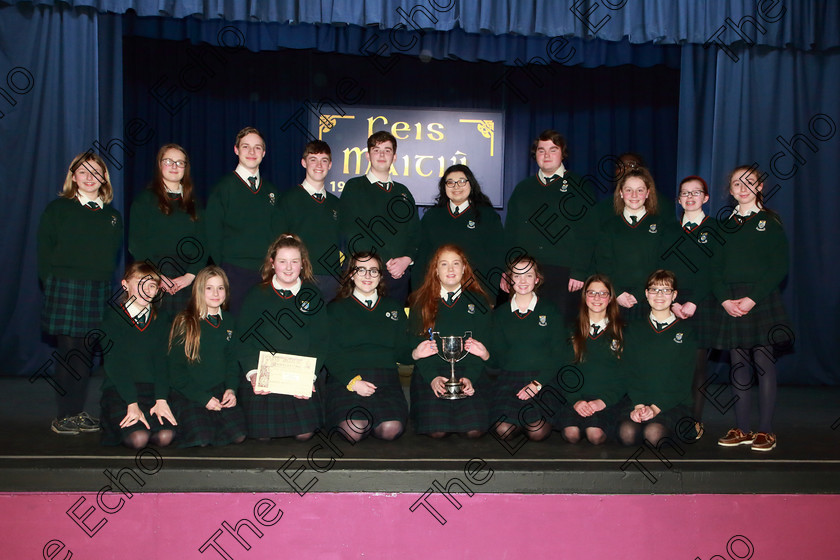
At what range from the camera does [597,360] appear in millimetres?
3270

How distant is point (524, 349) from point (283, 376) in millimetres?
1076

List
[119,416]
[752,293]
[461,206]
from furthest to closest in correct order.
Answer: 1. [461,206]
2. [752,293]
3. [119,416]

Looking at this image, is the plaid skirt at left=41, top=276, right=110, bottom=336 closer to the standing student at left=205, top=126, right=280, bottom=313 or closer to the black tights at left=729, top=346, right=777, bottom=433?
the standing student at left=205, top=126, right=280, bottom=313

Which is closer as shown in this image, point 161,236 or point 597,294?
point 597,294

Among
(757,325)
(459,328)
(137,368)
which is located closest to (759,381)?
(757,325)

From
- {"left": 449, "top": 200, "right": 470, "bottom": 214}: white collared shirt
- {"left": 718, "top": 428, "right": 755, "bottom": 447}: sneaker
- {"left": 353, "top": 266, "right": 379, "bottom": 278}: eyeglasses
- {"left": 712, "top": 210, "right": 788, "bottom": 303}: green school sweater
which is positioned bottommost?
{"left": 718, "top": 428, "right": 755, "bottom": 447}: sneaker

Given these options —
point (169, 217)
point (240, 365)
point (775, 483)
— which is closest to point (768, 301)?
point (775, 483)

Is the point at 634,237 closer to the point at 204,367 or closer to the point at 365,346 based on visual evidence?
the point at 365,346

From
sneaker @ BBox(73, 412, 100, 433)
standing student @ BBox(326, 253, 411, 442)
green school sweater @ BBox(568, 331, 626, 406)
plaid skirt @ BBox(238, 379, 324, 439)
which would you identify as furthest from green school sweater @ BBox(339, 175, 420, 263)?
sneaker @ BBox(73, 412, 100, 433)

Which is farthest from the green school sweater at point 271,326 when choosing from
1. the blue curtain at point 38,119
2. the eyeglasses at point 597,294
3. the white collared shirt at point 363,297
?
the blue curtain at point 38,119

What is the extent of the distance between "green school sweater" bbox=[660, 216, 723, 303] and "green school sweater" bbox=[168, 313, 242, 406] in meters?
2.03

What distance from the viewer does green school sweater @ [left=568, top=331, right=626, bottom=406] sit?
3.26 meters

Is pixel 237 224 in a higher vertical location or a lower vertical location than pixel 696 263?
higher

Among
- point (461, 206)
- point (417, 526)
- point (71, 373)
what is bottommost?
point (417, 526)
